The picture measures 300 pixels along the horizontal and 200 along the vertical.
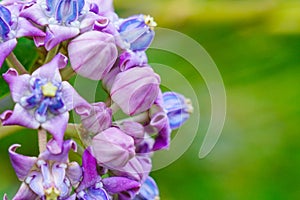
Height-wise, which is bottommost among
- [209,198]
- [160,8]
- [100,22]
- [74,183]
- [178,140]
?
[209,198]

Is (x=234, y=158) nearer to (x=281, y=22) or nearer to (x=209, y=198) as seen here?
(x=209, y=198)

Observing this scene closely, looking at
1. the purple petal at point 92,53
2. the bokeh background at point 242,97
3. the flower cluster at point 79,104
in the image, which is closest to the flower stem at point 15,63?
the flower cluster at point 79,104

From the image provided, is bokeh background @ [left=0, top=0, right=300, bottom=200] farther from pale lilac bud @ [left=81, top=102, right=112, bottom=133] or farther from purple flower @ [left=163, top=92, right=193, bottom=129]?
pale lilac bud @ [left=81, top=102, right=112, bottom=133]

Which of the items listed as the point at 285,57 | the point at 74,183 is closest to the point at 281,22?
the point at 285,57

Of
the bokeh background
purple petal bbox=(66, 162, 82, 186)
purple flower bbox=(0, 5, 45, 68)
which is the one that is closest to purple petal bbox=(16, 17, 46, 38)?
purple flower bbox=(0, 5, 45, 68)

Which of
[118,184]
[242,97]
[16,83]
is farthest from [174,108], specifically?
[242,97]

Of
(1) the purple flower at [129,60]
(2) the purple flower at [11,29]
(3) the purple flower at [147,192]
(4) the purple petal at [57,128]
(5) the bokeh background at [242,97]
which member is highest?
(2) the purple flower at [11,29]

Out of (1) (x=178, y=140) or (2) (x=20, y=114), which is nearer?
(2) (x=20, y=114)

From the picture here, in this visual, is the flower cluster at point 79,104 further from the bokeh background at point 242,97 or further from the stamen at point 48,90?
the bokeh background at point 242,97
